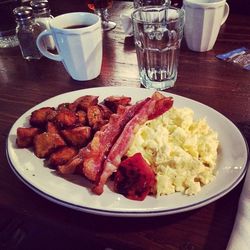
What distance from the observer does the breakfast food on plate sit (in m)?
0.66

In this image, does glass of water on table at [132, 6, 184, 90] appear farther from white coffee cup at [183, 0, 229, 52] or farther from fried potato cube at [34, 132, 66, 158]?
fried potato cube at [34, 132, 66, 158]

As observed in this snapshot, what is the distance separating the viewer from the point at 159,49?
109cm

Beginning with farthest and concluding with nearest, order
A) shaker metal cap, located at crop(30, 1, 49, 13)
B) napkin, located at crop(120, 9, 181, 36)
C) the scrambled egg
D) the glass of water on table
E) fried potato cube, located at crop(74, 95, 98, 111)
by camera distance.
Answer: shaker metal cap, located at crop(30, 1, 49, 13) → napkin, located at crop(120, 9, 181, 36) → the glass of water on table → fried potato cube, located at crop(74, 95, 98, 111) → the scrambled egg

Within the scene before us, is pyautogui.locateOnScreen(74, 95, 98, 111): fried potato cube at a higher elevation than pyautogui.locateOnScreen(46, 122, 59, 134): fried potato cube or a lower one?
lower

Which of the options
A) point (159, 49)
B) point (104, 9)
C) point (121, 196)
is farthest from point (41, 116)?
point (104, 9)

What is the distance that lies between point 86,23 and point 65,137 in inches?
21.5

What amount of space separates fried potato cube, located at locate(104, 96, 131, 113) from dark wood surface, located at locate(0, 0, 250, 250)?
0.73 ft

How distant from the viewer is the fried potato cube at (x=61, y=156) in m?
0.72

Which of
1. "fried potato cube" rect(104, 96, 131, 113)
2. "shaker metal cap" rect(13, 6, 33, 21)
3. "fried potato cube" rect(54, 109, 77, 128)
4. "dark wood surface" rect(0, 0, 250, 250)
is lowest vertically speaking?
"dark wood surface" rect(0, 0, 250, 250)

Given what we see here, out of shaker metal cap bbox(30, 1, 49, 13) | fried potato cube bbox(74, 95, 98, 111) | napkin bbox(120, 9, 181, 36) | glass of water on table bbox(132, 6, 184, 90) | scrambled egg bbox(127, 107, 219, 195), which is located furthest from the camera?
shaker metal cap bbox(30, 1, 49, 13)

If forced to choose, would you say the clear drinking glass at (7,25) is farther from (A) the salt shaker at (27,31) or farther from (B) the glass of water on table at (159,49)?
(B) the glass of water on table at (159,49)

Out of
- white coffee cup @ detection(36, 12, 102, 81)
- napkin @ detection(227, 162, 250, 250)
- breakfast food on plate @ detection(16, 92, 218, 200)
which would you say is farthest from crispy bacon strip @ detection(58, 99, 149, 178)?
white coffee cup @ detection(36, 12, 102, 81)

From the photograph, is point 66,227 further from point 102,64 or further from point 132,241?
point 102,64

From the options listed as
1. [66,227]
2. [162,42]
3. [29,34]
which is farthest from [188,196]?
[29,34]
